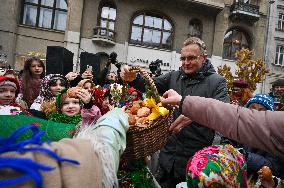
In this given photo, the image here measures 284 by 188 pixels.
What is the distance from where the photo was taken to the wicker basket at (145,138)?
6.56 ft

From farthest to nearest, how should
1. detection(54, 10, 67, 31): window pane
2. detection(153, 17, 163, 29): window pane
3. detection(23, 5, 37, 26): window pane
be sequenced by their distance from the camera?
1. detection(153, 17, 163, 29): window pane
2. detection(54, 10, 67, 31): window pane
3. detection(23, 5, 37, 26): window pane

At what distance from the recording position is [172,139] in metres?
3.15

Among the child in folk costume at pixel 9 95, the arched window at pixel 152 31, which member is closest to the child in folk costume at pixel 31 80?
the child in folk costume at pixel 9 95

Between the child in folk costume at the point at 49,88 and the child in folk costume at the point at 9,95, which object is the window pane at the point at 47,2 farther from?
Answer: the child in folk costume at the point at 9,95

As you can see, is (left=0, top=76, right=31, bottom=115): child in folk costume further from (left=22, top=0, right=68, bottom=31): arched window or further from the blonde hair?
(left=22, top=0, right=68, bottom=31): arched window

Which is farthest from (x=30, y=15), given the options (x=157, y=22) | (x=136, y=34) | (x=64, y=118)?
(x=64, y=118)

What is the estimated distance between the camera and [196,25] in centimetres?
2183

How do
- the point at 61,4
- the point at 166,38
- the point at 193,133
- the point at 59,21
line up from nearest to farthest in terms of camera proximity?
the point at 193,133 < the point at 59,21 < the point at 61,4 < the point at 166,38

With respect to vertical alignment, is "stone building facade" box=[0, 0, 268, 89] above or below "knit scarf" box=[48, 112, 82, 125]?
above

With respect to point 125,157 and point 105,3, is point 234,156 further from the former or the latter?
point 105,3

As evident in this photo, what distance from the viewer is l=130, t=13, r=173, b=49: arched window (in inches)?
816

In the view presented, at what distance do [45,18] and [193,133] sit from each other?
63.8 ft

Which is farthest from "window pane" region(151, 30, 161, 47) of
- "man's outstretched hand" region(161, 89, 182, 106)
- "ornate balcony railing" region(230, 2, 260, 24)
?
"man's outstretched hand" region(161, 89, 182, 106)

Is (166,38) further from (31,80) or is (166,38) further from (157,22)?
(31,80)
